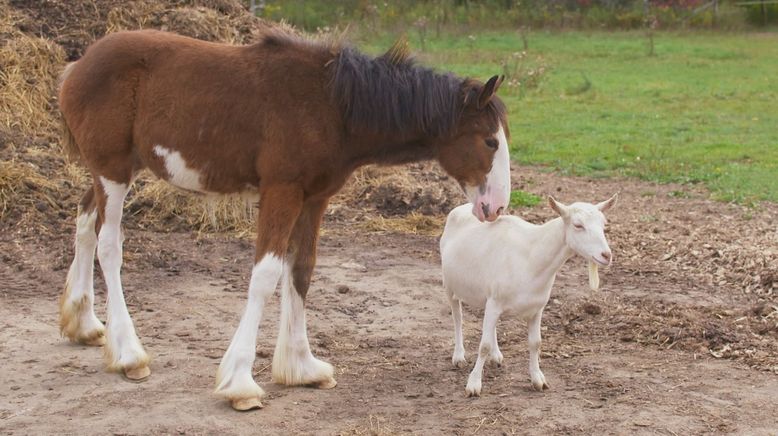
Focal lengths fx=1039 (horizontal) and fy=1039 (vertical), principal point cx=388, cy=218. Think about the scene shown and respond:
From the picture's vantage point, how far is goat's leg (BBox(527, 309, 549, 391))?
6.04 metres

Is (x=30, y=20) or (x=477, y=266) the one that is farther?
(x=30, y=20)

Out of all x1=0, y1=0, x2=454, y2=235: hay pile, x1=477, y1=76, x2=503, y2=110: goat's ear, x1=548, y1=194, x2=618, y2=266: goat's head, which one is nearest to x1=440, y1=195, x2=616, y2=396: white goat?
x1=548, y1=194, x2=618, y2=266: goat's head

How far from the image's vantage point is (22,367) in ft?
20.9

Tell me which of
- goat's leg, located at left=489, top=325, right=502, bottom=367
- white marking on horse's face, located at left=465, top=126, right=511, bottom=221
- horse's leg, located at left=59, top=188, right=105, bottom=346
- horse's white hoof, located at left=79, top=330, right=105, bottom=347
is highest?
white marking on horse's face, located at left=465, top=126, right=511, bottom=221

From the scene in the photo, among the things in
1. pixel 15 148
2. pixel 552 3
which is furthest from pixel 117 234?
pixel 552 3

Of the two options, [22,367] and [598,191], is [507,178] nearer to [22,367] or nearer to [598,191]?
[22,367]

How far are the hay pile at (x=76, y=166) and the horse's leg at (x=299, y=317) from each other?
2433 mm

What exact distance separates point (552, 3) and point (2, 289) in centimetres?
2612

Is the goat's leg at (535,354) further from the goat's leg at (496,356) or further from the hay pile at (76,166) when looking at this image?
the hay pile at (76,166)

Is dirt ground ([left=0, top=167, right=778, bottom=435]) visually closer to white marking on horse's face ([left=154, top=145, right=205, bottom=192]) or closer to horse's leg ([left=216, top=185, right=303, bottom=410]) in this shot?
horse's leg ([left=216, top=185, right=303, bottom=410])

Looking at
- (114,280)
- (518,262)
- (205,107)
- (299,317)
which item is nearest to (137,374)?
(114,280)

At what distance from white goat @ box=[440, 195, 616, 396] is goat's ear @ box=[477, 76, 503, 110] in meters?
0.66

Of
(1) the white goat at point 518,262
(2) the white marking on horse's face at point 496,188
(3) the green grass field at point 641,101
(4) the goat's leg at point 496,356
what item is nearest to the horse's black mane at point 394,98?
(2) the white marking on horse's face at point 496,188

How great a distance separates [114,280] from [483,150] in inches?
92.4
